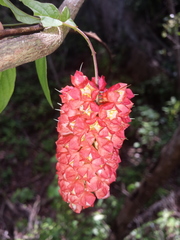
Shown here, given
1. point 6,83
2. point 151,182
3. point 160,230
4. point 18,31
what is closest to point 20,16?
point 18,31

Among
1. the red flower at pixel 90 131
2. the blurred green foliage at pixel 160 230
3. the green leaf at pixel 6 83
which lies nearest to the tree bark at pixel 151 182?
the blurred green foliage at pixel 160 230

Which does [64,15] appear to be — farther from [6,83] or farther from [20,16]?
[6,83]

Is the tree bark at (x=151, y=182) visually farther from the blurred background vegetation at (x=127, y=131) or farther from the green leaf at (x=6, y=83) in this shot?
the green leaf at (x=6, y=83)

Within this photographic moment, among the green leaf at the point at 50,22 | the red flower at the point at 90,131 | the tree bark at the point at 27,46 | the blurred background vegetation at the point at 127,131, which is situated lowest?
the blurred background vegetation at the point at 127,131

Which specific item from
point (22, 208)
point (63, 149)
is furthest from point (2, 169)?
point (63, 149)

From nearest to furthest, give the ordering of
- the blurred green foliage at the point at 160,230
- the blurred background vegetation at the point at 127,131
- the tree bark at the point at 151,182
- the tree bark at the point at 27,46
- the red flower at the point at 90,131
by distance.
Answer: the tree bark at the point at 27,46
the red flower at the point at 90,131
the tree bark at the point at 151,182
the blurred green foliage at the point at 160,230
the blurred background vegetation at the point at 127,131

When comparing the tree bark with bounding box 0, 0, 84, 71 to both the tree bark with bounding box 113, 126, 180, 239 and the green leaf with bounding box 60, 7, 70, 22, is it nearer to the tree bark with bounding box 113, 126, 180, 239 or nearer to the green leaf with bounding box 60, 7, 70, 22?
the green leaf with bounding box 60, 7, 70, 22
